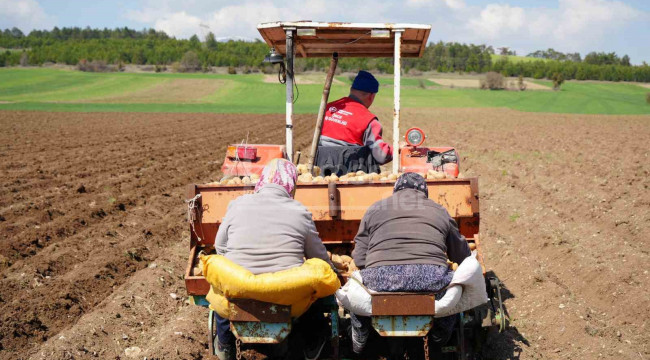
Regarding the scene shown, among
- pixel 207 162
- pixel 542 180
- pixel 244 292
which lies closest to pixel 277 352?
pixel 244 292

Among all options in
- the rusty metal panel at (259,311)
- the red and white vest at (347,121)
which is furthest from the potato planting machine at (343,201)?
the red and white vest at (347,121)

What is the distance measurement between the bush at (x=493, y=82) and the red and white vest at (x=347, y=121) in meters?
73.4

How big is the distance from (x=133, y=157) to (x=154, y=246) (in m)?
8.49

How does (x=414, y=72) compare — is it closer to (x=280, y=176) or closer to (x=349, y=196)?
(x=349, y=196)

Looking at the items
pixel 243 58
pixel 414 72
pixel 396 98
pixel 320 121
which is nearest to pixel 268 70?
pixel 243 58

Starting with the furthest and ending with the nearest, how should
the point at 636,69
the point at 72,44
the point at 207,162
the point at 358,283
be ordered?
1. the point at 72,44
2. the point at 636,69
3. the point at 207,162
4. the point at 358,283

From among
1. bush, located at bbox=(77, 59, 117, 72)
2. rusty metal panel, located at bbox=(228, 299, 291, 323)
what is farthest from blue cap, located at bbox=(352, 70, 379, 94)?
bush, located at bbox=(77, 59, 117, 72)

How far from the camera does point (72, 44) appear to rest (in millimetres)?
115812

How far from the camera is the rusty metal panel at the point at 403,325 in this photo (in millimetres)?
3760

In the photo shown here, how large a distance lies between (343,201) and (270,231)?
1.24 meters

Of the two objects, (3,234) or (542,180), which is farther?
(542,180)

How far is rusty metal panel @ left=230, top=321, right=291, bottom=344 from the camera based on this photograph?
12.1 feet

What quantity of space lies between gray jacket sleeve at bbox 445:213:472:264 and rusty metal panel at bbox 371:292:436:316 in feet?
1.92

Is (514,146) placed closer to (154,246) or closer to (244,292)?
(154,246)
